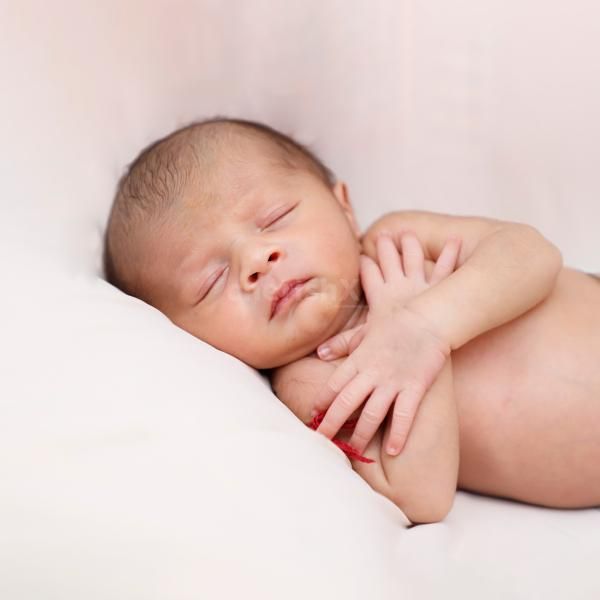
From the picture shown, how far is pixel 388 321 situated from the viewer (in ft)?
4.02

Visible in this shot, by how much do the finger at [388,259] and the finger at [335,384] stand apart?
0.69 feet

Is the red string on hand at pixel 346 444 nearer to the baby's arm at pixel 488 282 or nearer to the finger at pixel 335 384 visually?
the finger at pixel 335 384

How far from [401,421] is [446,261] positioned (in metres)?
0.33

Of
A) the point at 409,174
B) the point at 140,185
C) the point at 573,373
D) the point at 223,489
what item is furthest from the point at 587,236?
the point at 223,489

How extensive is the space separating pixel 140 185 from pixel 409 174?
0.64m

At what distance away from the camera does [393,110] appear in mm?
1752

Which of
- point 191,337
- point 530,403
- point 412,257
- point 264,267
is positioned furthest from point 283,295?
point 530,403

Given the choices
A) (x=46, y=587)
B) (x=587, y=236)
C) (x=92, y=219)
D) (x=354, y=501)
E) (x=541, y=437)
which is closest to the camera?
(x=46, y=587)

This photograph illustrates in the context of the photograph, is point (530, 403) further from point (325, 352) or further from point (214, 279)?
point (214, 279)

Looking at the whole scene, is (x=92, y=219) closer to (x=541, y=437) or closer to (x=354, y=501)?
(x=354, y=501)

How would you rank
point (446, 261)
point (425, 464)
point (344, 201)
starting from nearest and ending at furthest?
point (425, 464)
point (446, 261)
point (344, 201)

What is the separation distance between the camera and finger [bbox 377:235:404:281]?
1355mm

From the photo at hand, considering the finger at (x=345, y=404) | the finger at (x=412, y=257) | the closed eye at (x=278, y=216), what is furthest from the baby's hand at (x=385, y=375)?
the closed eye at (x=278, y=216)

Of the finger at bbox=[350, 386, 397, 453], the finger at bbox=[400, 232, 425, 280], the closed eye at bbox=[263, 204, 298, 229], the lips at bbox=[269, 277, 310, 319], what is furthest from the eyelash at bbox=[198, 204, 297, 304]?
the finger at bbox=[350, 386, 397, 453]
